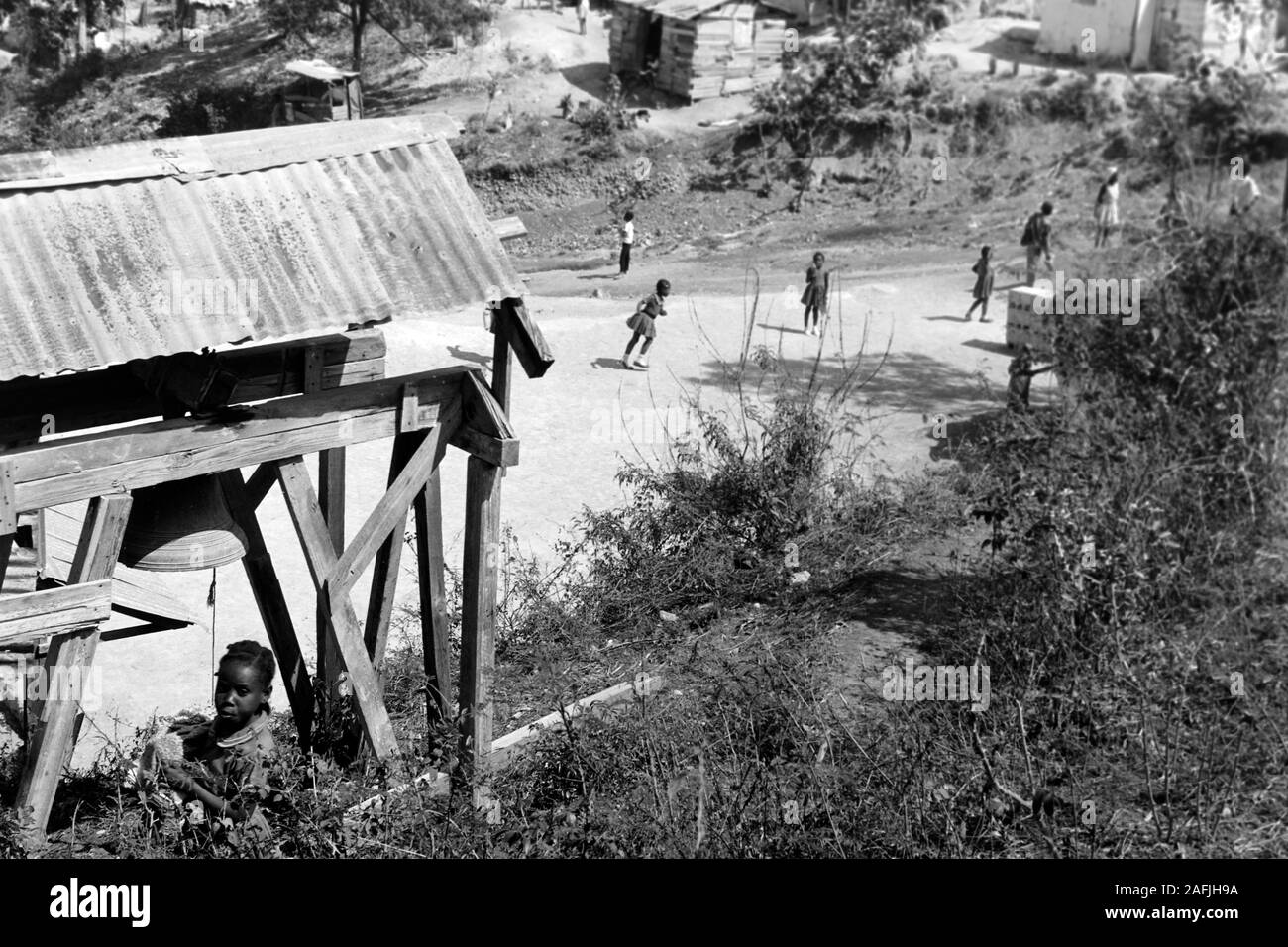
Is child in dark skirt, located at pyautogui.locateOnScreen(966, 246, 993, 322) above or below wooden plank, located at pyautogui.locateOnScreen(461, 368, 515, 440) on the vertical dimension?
below

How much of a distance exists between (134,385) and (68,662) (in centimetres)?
125

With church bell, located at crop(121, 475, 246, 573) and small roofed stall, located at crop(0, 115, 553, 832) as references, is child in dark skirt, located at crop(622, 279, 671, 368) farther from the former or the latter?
church bell, located at crop(121, 475, 246, 573)

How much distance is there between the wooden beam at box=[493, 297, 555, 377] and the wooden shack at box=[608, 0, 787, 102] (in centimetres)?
2319

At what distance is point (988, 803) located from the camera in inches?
244

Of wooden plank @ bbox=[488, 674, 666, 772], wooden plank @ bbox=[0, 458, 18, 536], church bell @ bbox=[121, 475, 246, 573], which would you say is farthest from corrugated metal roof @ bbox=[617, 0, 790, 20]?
wooden plank @ bbox=[0, 458, 18, 536]

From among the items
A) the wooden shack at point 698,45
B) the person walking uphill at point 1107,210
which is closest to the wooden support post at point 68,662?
the person walking uphill at point 1107,210

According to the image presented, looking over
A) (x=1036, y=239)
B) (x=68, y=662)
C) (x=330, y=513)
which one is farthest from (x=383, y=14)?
(x=68, y=662)

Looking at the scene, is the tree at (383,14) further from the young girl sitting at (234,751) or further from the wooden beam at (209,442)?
the young girl sitting at (234,751)

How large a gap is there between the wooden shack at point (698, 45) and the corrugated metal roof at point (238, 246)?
2307 centimetres

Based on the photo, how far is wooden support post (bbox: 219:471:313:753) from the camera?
255 inches

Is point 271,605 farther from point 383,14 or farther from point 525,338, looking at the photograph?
point 383,14

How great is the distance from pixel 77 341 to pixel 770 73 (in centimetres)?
2600

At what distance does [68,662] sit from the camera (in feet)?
18.2

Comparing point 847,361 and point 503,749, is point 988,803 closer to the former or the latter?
point 503,749
